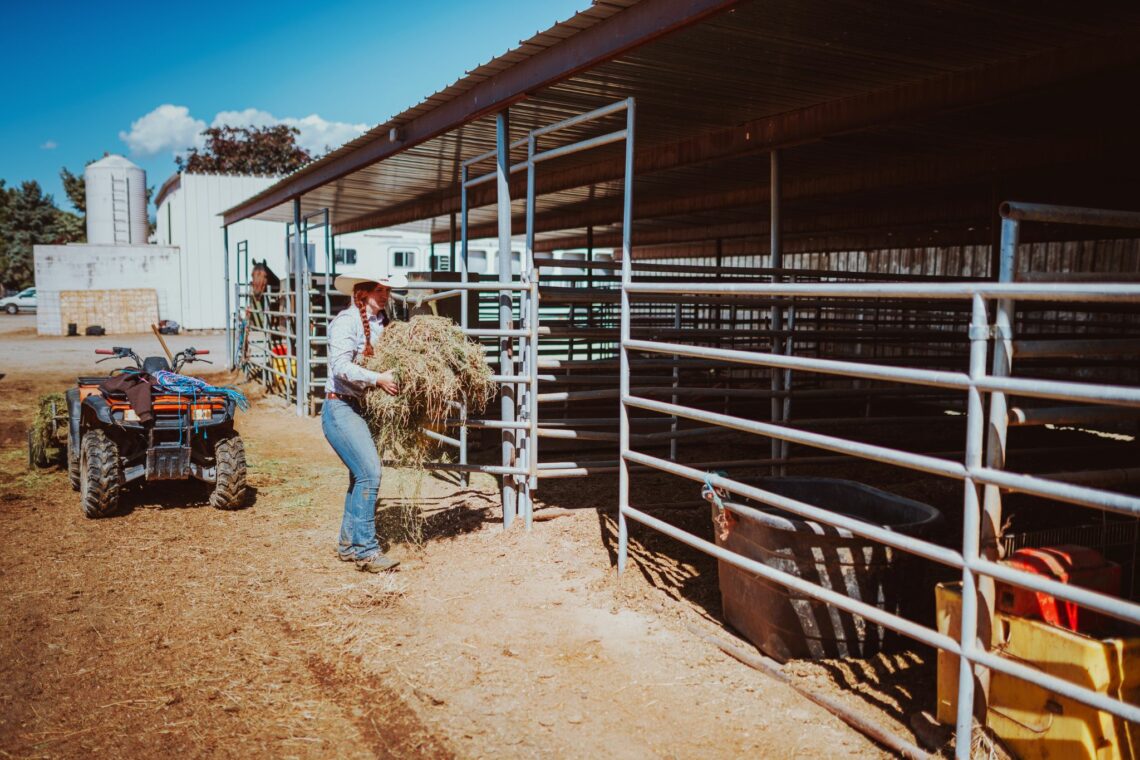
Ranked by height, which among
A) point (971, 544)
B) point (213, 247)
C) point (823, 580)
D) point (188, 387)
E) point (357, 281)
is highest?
point (213, 247)

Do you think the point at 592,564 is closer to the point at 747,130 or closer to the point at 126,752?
the point at 126,752

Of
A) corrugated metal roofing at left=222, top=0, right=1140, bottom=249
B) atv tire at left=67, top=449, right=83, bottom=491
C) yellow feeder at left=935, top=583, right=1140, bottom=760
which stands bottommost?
atv tire at left=67, top=449, right=83, bottom=491

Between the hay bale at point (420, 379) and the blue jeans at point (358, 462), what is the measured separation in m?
0.10

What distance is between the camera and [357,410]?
18.8 ft

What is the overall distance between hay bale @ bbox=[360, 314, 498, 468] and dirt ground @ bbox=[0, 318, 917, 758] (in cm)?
96

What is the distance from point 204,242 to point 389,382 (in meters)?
33.5

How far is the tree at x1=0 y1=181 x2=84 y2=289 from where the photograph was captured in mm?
67438

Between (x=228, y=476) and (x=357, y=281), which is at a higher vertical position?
(x=357, y=281)

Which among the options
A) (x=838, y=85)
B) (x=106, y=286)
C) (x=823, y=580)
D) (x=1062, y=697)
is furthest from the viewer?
(x=106, y=286)

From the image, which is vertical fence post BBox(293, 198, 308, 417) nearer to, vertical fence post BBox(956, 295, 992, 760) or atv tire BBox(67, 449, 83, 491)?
atv tire BBox(67, 449, 83, 491)

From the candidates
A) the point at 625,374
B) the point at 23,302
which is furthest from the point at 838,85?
the point at 23,302

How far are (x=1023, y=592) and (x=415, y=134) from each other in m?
6.60

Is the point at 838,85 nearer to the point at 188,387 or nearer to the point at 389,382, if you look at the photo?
the point at 389,382

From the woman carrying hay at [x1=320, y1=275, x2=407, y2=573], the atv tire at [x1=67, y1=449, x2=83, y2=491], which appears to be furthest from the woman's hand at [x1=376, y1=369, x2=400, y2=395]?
the atv tire at [x1=67, y1=449, x2=83, y2=491]
